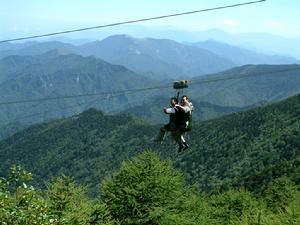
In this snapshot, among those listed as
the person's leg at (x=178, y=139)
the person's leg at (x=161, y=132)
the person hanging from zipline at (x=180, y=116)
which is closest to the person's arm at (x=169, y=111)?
the person hanging from zipline at (x=180, y=116)

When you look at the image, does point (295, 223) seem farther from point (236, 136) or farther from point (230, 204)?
point (236, 136)

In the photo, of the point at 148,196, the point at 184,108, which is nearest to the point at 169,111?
the point at 184,108

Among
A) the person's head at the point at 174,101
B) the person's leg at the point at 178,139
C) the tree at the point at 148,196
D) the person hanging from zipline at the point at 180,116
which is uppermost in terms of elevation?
the person's head at the point at 174,101

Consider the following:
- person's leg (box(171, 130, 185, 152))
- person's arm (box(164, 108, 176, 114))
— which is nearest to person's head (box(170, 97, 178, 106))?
person's arm (box(164, 108, 176, 114))

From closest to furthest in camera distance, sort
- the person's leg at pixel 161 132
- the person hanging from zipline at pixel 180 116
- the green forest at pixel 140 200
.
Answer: the person hanging from zipline at pixel 180 116 < the person's leg at pixel 161 132 < the green forest at pixel 140 200

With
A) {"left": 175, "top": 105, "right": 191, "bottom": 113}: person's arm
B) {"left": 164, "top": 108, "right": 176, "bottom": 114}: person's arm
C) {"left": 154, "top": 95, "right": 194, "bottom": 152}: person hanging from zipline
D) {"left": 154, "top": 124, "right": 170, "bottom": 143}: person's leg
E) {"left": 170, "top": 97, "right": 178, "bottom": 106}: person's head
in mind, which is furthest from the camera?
{"left": 154, "top": 124, "right": 170, "bottom": 143}: person's leg

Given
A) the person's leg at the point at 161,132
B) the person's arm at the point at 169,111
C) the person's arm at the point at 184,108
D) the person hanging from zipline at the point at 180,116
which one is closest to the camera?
the person's arm at the point at 169,111

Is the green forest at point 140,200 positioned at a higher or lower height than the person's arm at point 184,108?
lower

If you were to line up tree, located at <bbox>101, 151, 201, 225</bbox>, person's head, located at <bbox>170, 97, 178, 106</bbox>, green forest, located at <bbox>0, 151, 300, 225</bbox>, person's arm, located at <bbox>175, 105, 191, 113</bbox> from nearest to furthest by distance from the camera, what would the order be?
person's arm, located at <bbox>175, 105, 191, 113</bbox> → person's head, located at <bbox>170, 97, 178, 106</bbox> → green forest, located at <bbox>0, 151, 300, 225</bbox> → tree, located at <bbox>101, 151, 201, 225</bbox>

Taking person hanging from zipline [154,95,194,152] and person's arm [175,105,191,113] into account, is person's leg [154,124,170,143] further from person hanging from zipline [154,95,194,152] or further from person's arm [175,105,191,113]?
person's arm [175,105,191,113]

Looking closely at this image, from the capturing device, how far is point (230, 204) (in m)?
61.2

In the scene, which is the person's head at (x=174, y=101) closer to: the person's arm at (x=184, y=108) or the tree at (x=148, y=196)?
the person's arm at (x=184, y=108)

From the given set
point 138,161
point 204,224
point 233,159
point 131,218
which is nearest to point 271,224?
point 204,224

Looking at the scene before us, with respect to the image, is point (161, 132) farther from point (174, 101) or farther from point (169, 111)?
point (169, 111)
